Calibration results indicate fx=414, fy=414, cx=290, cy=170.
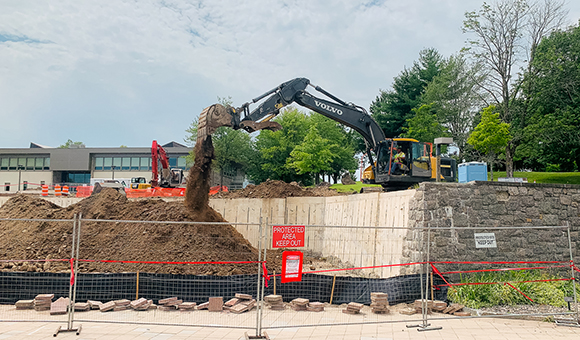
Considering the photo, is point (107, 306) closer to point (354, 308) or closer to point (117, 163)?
point (354, 308)

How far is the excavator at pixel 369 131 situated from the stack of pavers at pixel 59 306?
6.13 metres

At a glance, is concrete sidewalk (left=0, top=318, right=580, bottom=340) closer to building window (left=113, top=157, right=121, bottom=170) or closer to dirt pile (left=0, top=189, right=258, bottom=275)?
dirt pile (left=0, top=189, right=258, bottom=275)

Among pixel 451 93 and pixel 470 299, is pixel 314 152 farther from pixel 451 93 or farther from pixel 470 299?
pixel 470 299

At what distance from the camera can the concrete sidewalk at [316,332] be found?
700 centimetres

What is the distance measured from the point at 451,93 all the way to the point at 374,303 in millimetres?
30055

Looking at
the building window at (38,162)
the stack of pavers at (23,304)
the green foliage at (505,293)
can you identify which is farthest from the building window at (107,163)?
the green foliage at (505,293)

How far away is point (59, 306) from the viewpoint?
334 inches

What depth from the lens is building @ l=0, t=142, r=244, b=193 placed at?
179 feet

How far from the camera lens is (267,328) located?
23.7 ft

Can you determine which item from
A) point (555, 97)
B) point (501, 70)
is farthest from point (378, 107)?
point (555, 97)

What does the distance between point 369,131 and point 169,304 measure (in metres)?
10.1

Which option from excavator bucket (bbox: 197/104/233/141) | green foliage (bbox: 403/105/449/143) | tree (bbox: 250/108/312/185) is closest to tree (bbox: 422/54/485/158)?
green foliage (bbox: 403/105/449/143)

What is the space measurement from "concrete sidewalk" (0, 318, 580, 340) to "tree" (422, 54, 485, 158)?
94.3ft

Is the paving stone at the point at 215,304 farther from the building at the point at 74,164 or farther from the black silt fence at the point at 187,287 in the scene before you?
the building at the point at 74,164
